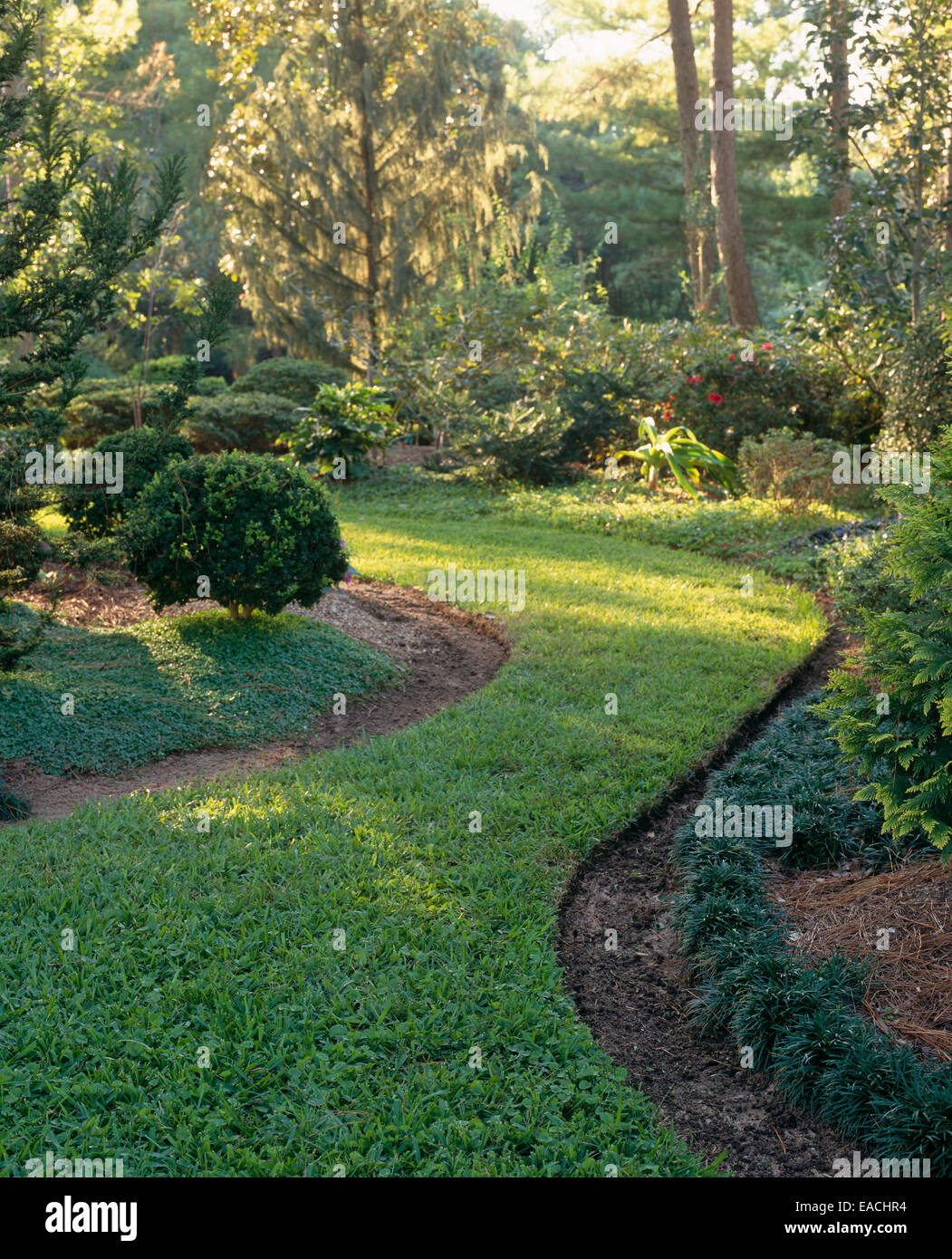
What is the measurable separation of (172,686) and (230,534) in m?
0.98

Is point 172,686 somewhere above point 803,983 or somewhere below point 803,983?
above

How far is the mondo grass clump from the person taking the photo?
2664mm

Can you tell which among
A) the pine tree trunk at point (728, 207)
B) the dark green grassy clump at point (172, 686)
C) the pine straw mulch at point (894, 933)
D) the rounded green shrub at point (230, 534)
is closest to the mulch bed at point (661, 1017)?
the pine straw mulch at point (894, 933)

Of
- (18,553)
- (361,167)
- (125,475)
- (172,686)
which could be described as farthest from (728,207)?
(18,553)

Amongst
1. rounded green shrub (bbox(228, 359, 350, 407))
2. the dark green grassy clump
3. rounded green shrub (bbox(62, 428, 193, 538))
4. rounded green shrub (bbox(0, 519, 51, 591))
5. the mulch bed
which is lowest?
the mulch bed

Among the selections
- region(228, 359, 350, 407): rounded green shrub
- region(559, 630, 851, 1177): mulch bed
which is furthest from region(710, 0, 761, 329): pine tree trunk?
region(559, 630, 851, 1177): mulch bed

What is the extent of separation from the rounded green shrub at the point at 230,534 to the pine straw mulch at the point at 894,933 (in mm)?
3452

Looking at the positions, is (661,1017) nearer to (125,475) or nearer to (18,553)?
(18,553)

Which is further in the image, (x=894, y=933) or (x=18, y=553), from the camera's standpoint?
(x=18, y=553)

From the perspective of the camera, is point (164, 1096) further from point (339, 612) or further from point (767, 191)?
point (767, 191)

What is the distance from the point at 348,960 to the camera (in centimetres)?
333

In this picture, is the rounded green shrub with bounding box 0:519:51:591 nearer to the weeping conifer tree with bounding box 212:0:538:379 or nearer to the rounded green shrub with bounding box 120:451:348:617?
the rounded green shrub with bounding box 120:451:348:617

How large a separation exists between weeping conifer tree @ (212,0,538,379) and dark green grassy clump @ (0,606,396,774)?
10.9 meters

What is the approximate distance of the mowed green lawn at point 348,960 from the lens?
Answer: 2.64 m
